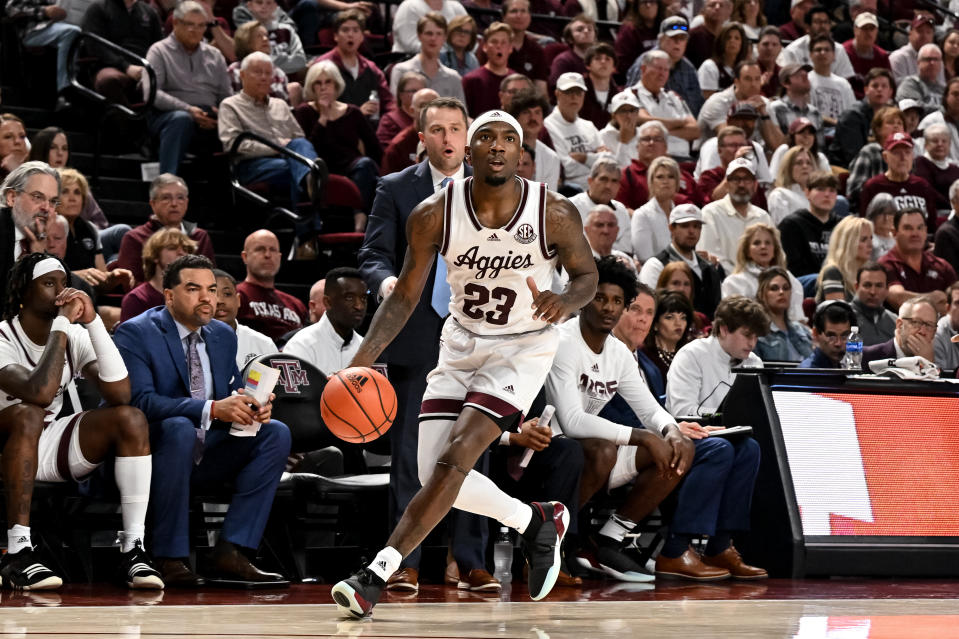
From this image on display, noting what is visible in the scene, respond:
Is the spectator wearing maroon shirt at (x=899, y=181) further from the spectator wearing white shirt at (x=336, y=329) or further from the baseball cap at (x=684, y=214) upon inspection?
the spectator wearing white shirt at (x=336, y=329)

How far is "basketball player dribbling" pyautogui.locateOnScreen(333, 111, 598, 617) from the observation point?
5.41 meters

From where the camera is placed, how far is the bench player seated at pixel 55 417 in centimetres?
612

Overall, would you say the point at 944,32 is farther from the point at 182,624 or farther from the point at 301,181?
the point at 182,624

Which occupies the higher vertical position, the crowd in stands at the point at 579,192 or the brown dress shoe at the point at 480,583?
the crowd in stands at the point at 579,192

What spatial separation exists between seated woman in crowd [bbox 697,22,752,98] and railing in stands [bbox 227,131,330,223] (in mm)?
5640

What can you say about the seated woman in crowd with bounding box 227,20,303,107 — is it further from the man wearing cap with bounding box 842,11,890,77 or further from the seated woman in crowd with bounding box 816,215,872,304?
the man wearing cap with bounding box 842,11,890,77

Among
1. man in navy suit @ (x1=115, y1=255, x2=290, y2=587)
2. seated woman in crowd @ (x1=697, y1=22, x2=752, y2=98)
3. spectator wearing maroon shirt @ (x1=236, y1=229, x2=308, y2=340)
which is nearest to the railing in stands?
spectator wearing maroon shirt @ (x1=236, y1=229, x2=308, y2=340)

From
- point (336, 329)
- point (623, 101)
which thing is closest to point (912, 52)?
point (623, 101)

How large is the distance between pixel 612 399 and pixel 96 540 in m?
2.92

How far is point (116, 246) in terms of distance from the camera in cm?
944

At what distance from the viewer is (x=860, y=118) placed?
14992mm

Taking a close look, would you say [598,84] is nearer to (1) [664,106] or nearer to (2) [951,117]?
(1) [664,106]

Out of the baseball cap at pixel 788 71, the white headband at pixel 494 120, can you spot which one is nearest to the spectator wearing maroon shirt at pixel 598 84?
the baseball cap at pixel 788 71

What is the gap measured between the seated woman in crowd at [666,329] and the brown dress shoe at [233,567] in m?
3.27
